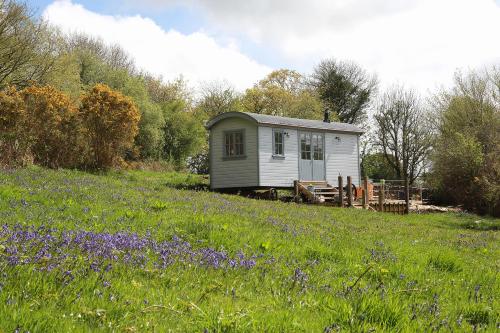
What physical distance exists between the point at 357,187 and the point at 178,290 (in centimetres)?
2576

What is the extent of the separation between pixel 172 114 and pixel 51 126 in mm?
21258

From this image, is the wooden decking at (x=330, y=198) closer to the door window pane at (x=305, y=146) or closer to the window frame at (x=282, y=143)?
the door window pane at (x=305, y=146)

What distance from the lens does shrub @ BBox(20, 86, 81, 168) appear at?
853 inches

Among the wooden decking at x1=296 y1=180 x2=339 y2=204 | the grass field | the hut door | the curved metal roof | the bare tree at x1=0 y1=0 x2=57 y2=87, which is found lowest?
the grass field

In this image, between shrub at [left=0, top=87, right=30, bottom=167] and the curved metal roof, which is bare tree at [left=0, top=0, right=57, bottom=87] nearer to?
shrub at [left=0, top=87, right=30, bottom=167]

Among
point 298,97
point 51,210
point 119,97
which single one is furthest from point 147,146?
point 51,210

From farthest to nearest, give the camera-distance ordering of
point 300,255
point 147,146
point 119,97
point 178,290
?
point 147,146, point 119,97, point 300,255, point 178,290

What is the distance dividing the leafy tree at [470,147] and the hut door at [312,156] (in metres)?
7.89

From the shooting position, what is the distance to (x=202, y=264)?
5.91 m

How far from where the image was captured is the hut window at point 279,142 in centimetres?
2648

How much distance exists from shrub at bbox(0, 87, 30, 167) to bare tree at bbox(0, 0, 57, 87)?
5.22 meters

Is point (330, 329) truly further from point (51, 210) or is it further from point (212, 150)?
point (212, 150)

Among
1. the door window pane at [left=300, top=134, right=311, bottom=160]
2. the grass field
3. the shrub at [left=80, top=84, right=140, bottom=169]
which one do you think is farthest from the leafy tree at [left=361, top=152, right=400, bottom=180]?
the grass field

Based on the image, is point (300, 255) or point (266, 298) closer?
point (266, 298)
